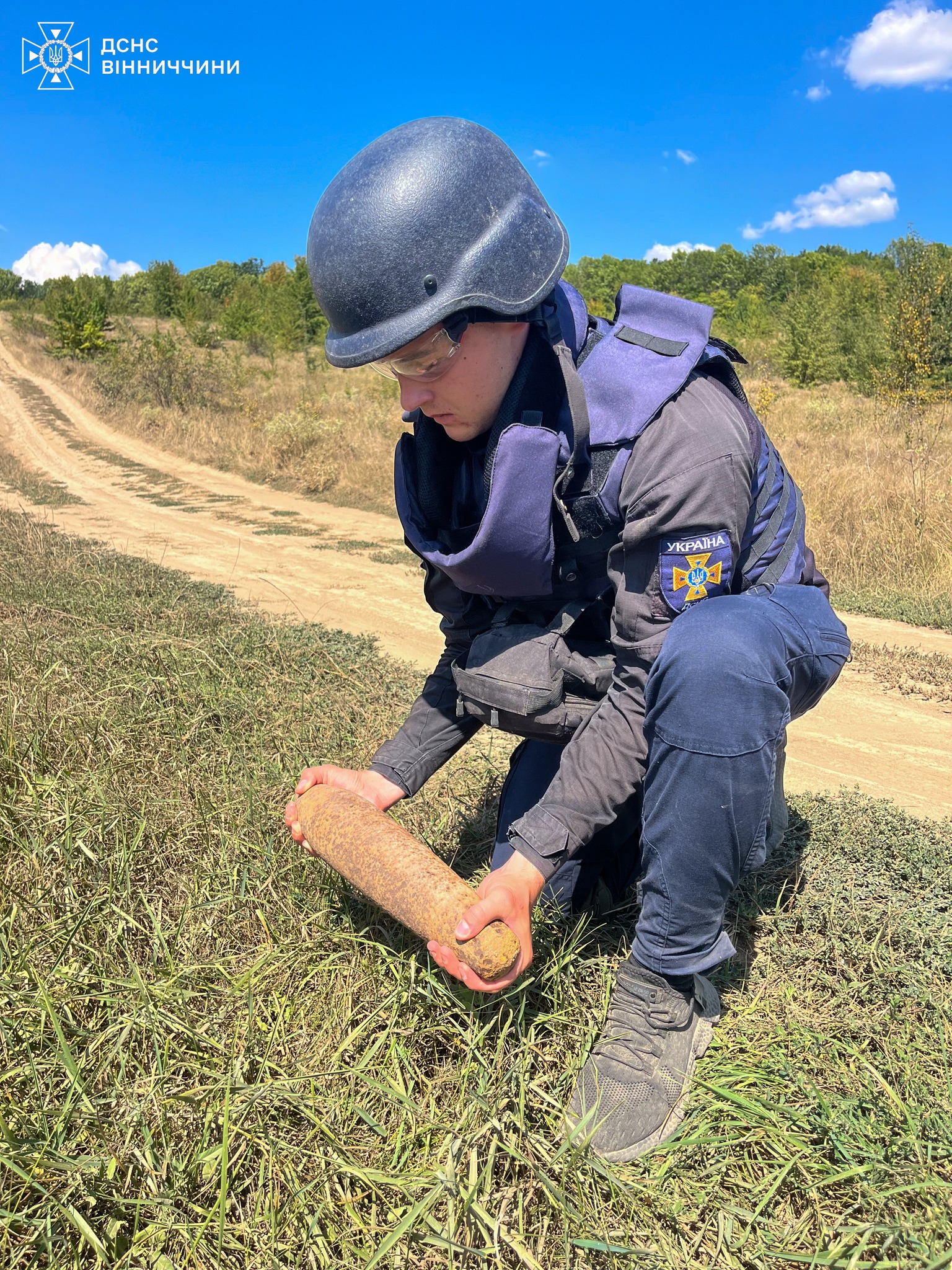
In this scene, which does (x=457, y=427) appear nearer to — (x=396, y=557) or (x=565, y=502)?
(x=565, y=502)

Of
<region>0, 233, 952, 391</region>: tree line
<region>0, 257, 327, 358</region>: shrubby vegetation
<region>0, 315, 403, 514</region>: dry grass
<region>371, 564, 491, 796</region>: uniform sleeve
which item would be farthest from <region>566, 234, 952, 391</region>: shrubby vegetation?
<region>0, 257, 327, 358</region>: shrubby vegetation

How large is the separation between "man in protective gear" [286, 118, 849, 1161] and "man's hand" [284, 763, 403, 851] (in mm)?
142

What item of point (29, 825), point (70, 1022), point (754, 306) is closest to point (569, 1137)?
point (70, 1022)

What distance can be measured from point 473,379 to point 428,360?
0.10 m

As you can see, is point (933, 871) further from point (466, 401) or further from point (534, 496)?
point (466, 401)

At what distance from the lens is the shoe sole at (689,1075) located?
5.21 feet

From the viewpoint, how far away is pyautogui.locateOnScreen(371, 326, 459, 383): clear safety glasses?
1690 millimetres

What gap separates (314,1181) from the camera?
147cm

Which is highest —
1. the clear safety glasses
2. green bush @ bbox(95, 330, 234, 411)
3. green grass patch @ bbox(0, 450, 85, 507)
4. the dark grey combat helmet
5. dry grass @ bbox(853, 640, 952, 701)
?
green bush @ bbox(95, 330, 234, 411)

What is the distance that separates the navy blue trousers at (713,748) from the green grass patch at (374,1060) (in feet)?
1.08

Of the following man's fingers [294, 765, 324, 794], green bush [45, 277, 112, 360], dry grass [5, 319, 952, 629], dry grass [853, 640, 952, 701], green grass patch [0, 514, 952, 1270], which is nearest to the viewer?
green grass patch [0, 514, 952, 1270]

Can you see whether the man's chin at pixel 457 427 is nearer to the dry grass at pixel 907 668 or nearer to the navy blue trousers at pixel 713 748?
the navy blue trousers at pixel 713 748

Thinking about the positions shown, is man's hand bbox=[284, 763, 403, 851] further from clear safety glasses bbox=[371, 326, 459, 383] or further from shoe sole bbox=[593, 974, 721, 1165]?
clear safety glasses bbox=[371, 326, 459, 383]

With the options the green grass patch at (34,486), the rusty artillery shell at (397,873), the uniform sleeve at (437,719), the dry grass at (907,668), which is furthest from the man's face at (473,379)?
the green grass patch at (34,486)
